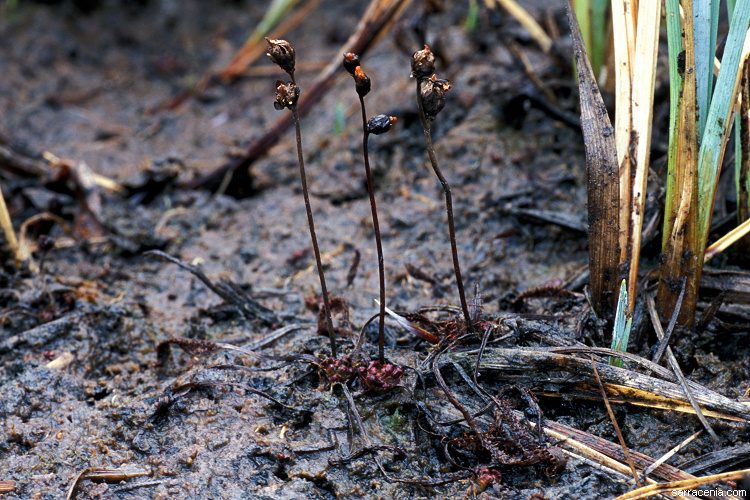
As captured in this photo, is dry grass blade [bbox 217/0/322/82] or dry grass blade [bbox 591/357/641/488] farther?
dry grass blade [bbox 217/0/322/82]

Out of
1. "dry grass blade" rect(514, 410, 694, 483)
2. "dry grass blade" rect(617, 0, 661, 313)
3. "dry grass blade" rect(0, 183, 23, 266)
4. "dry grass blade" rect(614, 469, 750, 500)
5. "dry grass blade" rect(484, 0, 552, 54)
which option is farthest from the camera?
"dry grass blade" rect(484, 0, 552, 54)

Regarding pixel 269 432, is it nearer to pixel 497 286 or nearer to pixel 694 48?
pixel 497 286

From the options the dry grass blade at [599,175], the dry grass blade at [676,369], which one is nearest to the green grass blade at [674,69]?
the dry grass blade at [599,175]

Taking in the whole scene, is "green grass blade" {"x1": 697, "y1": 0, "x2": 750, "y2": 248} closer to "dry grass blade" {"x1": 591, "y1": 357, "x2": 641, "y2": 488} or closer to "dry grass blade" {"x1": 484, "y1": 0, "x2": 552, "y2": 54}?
"dry grass blade" {"x1": 591, "y1": 357, "x2": 641, "y2": 488}

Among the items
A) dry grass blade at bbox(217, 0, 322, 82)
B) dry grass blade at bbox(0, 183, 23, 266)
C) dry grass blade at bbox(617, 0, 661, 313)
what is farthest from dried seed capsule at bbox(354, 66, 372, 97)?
dry grass blade at bbox(217, 0, 322, 82)

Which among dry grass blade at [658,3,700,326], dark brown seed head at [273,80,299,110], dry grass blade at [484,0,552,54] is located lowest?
dry grass blade at [658,3,700,326]

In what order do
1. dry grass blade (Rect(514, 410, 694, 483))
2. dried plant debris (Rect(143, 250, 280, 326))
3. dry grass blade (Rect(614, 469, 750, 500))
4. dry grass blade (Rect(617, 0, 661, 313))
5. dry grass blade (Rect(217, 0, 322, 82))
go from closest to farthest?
1. dry grass blade (Rect(614, 469, 750, 500))
2. dry grass blade (Rect(514, 410, 694, 483))
3. dry grass blade (Rect(617, 0, 661, 313))
4. dried plant debris (Rect(143, 250, 280, 326))
5. dry grass blade (Rect(217, 0, 322, 82))

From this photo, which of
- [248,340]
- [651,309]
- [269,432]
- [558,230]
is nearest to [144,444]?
[269,432]
